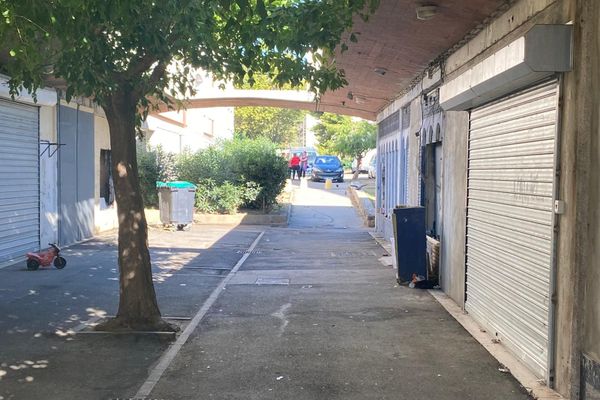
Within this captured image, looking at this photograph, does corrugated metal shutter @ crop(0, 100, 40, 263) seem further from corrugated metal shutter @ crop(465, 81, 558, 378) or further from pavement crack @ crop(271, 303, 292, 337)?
corrugated metal shutter @ crop(465, 81, 558, 378)

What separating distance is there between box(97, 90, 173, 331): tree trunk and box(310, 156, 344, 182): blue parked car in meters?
30.9

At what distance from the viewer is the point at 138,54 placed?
7.25 m

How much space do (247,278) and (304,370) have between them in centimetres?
524

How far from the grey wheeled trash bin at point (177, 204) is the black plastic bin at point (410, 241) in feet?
33.9

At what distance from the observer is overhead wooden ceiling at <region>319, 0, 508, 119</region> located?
24.0 ft

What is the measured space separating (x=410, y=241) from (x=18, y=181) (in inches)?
317

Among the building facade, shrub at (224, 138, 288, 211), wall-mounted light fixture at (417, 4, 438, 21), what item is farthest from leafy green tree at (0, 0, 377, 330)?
shrub at (224, 138, 288, 211)

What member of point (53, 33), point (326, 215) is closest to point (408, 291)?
point (53, 33)

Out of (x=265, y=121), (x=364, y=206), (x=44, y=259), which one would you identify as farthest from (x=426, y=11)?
(x=265, y=121)

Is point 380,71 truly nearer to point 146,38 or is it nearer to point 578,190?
point 146,38

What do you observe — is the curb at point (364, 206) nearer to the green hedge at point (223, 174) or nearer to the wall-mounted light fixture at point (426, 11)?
the green hedge at point (223, 174)

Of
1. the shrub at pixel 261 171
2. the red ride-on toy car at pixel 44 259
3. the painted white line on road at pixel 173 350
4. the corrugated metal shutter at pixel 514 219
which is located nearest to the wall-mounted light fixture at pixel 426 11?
the corrugated metal shutter at pixel 514 219

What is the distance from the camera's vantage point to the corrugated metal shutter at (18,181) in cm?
1201

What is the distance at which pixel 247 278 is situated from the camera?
1101cm
